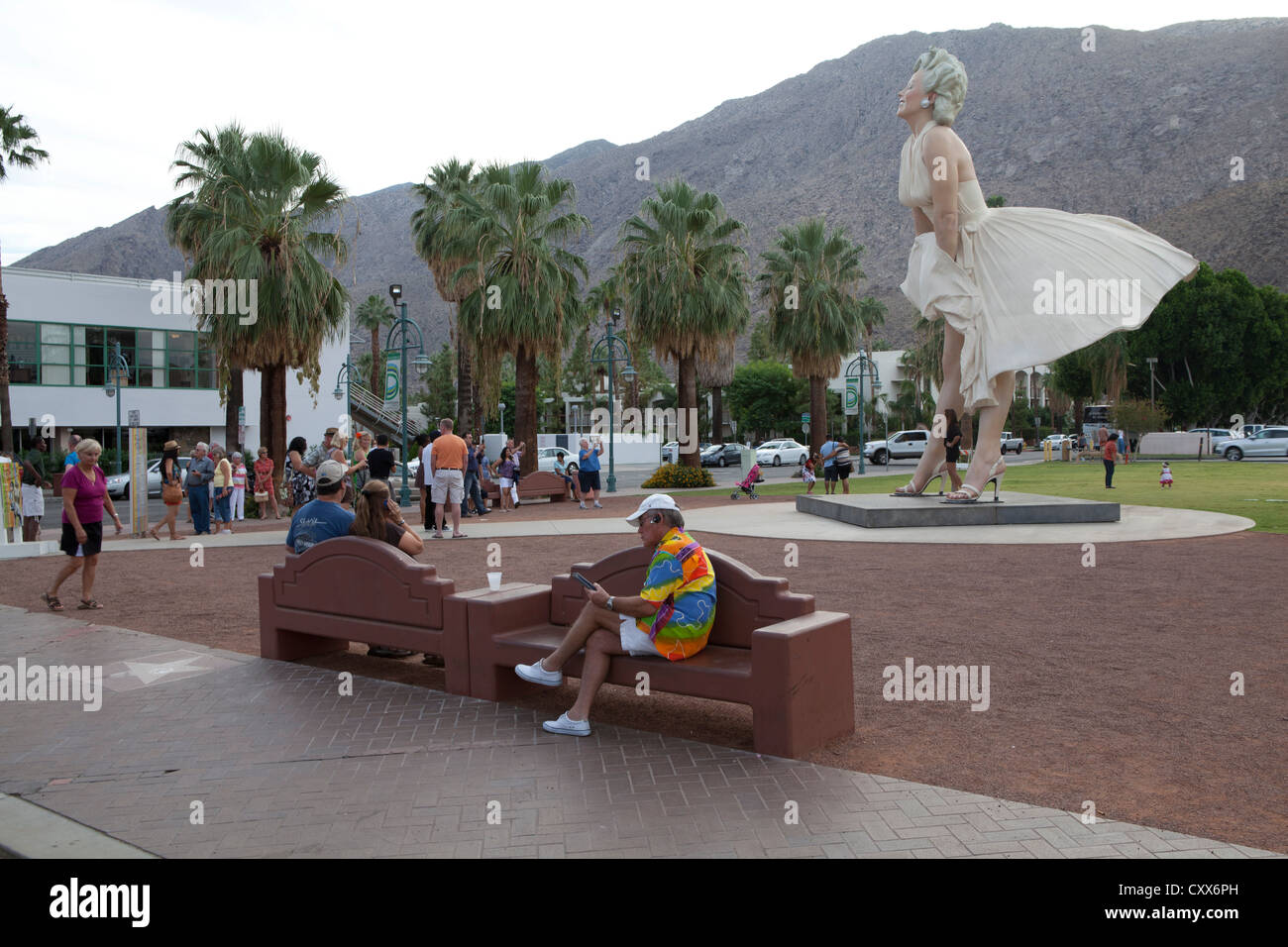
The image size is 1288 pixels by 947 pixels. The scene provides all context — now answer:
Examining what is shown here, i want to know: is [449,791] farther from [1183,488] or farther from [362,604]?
[1183,488]

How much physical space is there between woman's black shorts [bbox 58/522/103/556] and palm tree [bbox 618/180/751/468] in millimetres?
22248

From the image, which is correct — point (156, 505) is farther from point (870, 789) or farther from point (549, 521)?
point (870, 789)

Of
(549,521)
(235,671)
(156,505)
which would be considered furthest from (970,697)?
(156,505)

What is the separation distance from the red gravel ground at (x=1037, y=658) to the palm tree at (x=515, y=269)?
1420 centimetres

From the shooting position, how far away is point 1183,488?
24484 mm

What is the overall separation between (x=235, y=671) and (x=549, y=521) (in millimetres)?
11982

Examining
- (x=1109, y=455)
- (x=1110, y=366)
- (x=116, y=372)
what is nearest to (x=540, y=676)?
(x=1109, y=455)

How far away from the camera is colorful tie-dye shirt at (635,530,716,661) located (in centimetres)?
502

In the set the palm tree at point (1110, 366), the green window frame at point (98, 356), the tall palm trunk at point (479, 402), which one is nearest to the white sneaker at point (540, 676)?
the tall palm trunk at point (479, 402)

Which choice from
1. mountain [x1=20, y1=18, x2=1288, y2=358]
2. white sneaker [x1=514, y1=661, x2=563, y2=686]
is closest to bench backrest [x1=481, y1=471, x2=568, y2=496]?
white sneaker [x1=514, y1=661, x2=563, y2=686]

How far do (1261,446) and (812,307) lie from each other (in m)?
23.3

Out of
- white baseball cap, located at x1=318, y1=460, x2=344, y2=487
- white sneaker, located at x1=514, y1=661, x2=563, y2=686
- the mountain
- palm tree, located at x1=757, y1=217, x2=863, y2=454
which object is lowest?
white sneaker, located at x1=514, y1=661, x2=563, y2=686

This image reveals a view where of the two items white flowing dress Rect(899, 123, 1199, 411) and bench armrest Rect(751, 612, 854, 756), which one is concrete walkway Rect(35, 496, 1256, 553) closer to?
white flowing dress Rect(899, 123, 1199, 411)
